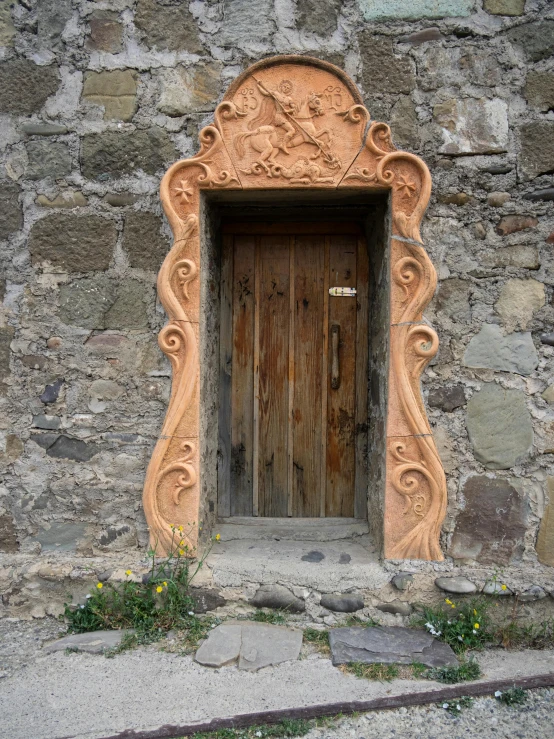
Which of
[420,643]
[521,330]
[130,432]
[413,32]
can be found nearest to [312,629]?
[420,643]

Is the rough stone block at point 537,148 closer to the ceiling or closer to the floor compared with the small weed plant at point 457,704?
closer to the ceiling

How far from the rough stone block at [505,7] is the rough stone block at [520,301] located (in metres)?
1.12

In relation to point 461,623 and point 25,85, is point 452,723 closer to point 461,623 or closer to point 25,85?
point 461,623

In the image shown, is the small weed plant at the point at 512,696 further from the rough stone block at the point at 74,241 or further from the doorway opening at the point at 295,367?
the rough stone block at the point at 74,241

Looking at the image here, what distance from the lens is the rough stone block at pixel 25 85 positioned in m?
2.61

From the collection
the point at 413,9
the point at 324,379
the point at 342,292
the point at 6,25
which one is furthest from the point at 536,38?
the point at 6,25

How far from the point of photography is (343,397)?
3.03 meters

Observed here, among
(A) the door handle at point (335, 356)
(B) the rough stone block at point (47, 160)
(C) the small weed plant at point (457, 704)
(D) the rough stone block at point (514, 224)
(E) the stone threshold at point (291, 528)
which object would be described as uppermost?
(B) the rough stone block at point (47, 160)

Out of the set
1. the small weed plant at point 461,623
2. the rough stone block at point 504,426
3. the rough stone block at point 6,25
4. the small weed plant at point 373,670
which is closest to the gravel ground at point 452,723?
the small weed plant at point 373,670

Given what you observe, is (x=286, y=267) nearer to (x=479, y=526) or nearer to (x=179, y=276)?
(x=179, y=276)

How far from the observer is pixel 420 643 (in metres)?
2.35

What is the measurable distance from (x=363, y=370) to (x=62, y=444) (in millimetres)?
1474

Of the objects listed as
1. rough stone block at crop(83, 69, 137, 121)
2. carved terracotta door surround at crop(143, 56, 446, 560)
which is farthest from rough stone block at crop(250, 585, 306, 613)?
rough stone block at crop(83, 69, 137, 121)

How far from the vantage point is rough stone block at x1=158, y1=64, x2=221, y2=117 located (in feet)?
8.45
